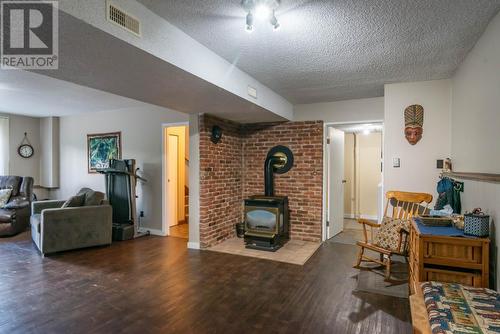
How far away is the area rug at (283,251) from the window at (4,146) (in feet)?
16.6

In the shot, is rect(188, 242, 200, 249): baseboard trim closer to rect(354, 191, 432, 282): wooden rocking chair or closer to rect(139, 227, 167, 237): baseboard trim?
rect(139, 227, 167, 237): baseboard trim

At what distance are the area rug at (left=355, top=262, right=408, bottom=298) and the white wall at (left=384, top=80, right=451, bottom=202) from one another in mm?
1009

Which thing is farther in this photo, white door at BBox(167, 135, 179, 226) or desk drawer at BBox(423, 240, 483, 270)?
white door at BBox(167, 135, 179, 226)

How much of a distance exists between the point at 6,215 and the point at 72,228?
72.5 inches

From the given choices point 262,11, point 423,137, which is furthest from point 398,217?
point 262,11

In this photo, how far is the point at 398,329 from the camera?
218cm

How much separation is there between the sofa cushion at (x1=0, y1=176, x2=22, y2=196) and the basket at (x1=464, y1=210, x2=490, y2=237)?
22.8ft

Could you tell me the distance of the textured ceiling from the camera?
1.90 meters

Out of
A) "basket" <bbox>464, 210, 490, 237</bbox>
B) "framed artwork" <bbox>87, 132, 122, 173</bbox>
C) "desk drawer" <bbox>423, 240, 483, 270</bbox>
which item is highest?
"framed artwork" <bbox>87, 132, 122, 173</bbox>

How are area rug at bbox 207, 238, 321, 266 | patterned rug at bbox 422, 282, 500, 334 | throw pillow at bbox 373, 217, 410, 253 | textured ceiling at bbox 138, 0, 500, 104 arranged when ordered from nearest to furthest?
patterned rug at bbox 422, 282, 500, 334 → textured ceiling at bbox 138, 0, 500, 104 → throw pillow at bbox 373, 217, 410, 253 → area rug at bbox 207, 238, 321, 266

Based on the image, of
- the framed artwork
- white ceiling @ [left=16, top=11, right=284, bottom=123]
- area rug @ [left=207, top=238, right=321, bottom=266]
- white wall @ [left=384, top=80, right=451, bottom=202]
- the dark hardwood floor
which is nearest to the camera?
white ceiling @ [left=16, top=11, right=284, bottom=123]

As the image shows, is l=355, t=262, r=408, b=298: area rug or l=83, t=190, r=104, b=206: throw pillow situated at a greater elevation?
l=83, t=190, r=104, b=206: throw pillow

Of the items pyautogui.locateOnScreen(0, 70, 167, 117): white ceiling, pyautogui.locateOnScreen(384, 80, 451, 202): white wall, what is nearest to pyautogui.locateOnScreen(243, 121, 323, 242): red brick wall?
pyautogui.locateOnScreen(384, 80, 451, 202): white wall

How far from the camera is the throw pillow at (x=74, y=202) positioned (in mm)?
4289
